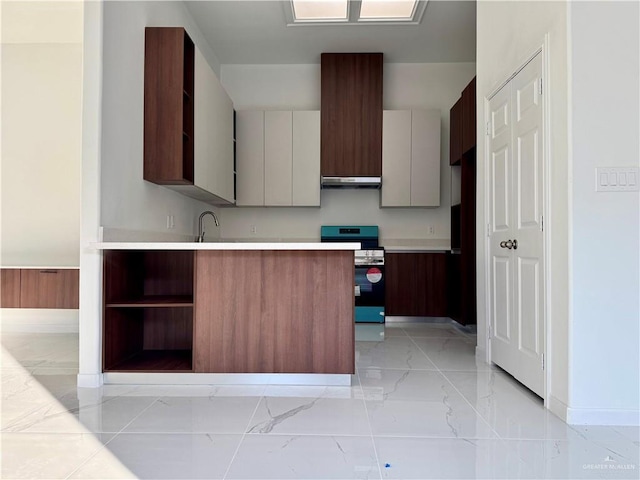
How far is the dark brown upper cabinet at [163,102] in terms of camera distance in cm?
293

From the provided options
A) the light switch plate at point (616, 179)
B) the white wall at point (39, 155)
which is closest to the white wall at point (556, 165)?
the light switch plate at point (616, 179)

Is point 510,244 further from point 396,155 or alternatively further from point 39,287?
point 39,287

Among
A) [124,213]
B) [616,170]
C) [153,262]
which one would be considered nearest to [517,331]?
[616,170]

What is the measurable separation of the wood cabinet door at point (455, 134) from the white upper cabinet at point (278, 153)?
1.80 meters

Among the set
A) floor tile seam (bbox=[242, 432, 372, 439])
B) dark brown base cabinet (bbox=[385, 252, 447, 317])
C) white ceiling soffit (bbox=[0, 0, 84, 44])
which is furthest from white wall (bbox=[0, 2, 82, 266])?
dark brown base cabinet (bbox=[385, 252, 447, 317])

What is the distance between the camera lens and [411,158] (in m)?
4.70

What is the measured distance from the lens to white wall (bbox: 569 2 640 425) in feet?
6.23

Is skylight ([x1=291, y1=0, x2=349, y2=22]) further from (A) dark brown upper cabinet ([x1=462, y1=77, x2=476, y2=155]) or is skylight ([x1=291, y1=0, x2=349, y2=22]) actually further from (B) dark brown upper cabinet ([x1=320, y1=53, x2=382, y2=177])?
(A) dark brown upper cabinet ([x1=462, y1=77, x2=476, y2=155])

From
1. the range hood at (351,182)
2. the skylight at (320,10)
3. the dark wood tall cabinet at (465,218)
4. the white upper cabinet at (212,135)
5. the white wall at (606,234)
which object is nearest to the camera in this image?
the white wall at (606,234)

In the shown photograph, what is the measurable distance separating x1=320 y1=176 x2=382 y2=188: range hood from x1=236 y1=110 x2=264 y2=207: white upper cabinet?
759mm

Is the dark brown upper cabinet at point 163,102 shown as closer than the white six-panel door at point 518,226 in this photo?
No

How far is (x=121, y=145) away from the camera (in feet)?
8.58

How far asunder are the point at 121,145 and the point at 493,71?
257 cm

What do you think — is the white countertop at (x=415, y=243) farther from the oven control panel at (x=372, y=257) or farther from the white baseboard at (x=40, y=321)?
the white baseboard at (x=40, y=321)
